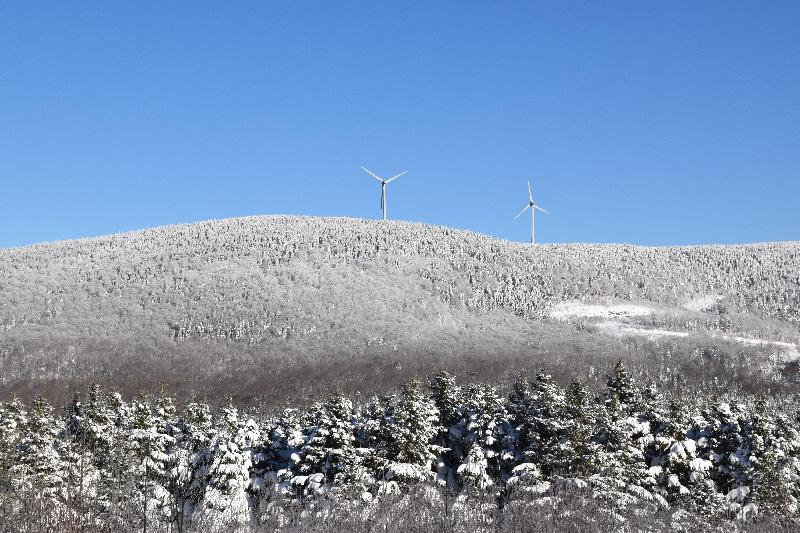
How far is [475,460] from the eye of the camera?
4784 centimetres

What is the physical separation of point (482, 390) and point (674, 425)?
15421 millimetres

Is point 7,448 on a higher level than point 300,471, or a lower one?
higher

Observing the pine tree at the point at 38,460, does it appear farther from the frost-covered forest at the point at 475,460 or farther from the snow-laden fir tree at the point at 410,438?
the snow-laden fir tree at the point at 410,438

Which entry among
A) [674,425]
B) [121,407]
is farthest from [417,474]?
[121,407]

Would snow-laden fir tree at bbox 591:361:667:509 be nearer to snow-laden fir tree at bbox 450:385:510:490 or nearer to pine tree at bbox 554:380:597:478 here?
pine tree at bbox 554:380:597:478

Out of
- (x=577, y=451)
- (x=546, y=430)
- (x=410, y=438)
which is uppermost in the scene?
(x=546, y=430)

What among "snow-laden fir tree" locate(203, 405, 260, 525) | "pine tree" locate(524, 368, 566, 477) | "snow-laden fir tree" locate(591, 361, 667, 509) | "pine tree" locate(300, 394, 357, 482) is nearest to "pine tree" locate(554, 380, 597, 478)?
"pine tree" locate(524, 368, 566, 477)

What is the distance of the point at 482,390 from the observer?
54.7 metres

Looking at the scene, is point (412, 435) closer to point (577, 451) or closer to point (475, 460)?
point (475, 460)

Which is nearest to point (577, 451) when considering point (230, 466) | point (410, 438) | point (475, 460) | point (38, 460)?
point (475, 460)

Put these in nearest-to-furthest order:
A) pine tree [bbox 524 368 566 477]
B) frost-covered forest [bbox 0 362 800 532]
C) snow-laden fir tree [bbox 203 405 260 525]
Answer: frost-covered forest [bbox 0 362 800 532]
snow-laden fir tree [bbox 203 405 260 525]
pine tree [bbox 524 368 566 477]

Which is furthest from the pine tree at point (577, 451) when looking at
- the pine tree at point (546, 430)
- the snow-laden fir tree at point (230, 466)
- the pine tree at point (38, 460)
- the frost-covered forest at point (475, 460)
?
the pine tree at point (38, 460)

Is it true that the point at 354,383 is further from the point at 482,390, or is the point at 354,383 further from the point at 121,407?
the point at 482,390

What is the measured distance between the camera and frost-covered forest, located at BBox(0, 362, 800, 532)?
34344 millimetres
